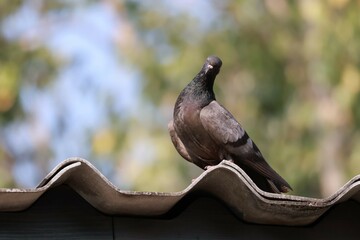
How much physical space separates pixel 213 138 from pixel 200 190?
0.93 meters

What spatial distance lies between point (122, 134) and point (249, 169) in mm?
9671

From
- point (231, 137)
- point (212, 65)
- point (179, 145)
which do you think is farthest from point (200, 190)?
point (212, 65)

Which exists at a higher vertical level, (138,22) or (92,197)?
(138,22)

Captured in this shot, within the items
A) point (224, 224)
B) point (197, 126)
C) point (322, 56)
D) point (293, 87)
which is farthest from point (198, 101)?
point (293, 87)

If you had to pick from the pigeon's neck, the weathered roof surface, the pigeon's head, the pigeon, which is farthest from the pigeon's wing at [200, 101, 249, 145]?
the weathered roof surface

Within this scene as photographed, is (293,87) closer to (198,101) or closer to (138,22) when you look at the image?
(138,22)

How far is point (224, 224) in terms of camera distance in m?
4.95

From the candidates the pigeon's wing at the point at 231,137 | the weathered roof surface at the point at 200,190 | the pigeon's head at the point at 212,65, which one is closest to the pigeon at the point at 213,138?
the pigeon's wing at the point at 231,137

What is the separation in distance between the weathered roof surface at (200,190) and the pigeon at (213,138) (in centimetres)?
70

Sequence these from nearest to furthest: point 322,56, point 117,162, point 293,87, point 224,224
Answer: point 224,224, point 322,56, point 117,162, point 293,87

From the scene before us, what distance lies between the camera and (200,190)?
478cm

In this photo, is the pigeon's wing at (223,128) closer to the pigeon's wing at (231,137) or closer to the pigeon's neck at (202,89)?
the pigeon's wing at (231,137)

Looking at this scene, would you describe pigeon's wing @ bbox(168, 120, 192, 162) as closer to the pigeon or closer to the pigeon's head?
the pigeon

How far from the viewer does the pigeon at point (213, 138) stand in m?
5.59
